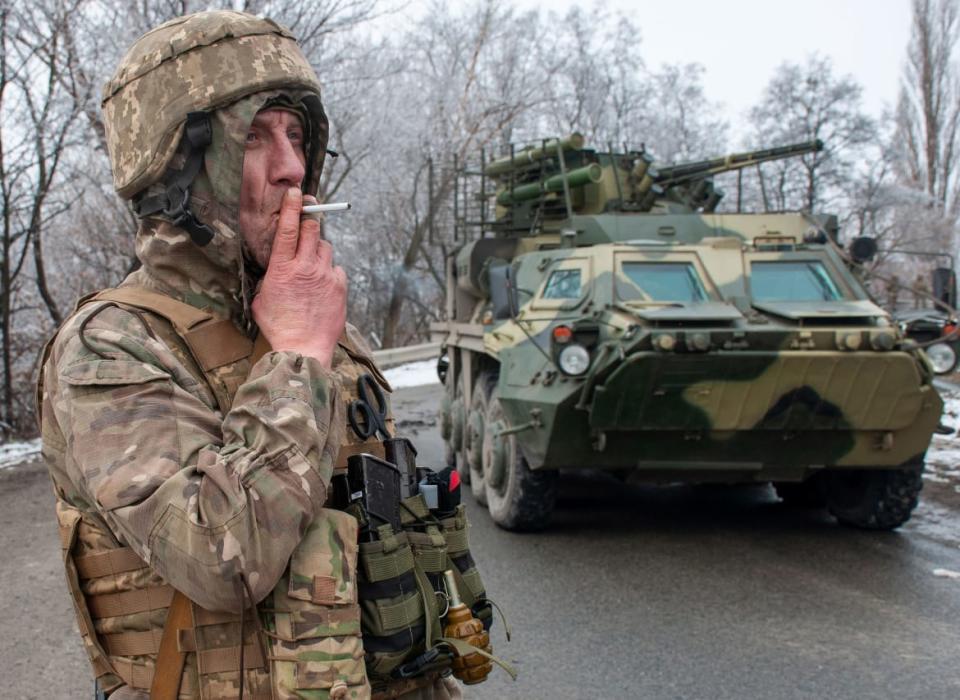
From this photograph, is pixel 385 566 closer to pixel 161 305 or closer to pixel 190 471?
pixel 190 471

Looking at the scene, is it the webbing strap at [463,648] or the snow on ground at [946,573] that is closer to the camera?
the webbing strap at [463,648]

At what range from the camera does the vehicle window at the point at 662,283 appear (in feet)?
20.7

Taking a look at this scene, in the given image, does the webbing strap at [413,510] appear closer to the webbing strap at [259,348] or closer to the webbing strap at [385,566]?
the webbing strap at [385,566]

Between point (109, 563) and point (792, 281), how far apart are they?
565 cm

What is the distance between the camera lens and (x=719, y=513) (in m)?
7.18

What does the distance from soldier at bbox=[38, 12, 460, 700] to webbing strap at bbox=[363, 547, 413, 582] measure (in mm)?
65

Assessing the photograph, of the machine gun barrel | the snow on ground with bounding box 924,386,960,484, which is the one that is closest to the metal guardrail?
the machine gun barrel

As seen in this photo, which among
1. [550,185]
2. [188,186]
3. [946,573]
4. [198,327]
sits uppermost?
[550,185]

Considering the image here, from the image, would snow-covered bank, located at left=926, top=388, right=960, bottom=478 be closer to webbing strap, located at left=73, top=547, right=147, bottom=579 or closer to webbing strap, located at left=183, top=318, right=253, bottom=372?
webbing strap, located at left=183, top=318, right=253, bottom=372

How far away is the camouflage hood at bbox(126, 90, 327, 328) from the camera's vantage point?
167 centimetres

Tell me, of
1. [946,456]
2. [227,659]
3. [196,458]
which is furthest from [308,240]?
[946,456]

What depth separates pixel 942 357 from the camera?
5891mm

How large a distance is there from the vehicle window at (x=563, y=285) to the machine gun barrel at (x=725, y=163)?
9.59 feet

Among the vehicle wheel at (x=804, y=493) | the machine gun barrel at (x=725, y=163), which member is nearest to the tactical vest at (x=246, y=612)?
the vehicle wheel at (x=804, y=493)
